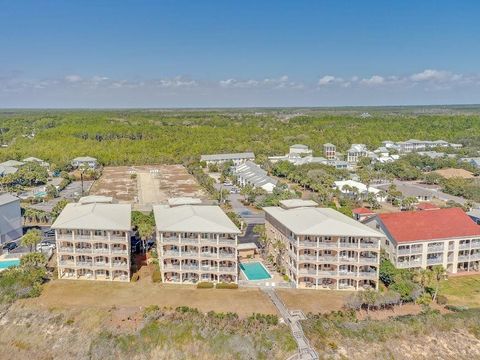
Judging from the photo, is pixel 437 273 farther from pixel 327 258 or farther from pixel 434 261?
pixel 327 258

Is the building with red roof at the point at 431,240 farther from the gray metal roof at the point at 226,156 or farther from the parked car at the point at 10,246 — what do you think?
the gray metal roof at the point at 226,156

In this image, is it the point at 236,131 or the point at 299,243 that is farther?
the point at 236,131

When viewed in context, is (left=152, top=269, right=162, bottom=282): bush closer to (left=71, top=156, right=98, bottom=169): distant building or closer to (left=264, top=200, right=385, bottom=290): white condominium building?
(left=264, top=200, right=385, bottom=290): white condominium building

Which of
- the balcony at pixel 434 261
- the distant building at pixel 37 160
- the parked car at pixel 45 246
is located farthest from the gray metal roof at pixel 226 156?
the balcony at pixel 434 261

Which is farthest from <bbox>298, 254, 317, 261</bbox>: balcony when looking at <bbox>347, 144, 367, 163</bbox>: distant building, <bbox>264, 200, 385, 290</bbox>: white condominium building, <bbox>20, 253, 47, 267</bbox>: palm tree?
<bbox>347, 144, 367, 163</bbox>: distant building

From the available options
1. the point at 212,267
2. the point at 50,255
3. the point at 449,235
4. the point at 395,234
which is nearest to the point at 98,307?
the point at 212,267

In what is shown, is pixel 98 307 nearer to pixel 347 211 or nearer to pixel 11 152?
pixel 347 211
